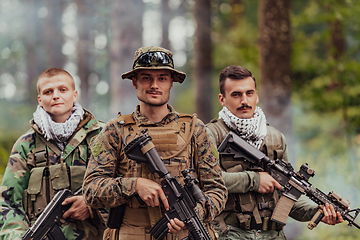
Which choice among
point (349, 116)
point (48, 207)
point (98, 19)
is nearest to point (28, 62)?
point (98, 19)

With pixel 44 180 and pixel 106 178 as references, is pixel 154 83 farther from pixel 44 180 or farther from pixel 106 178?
pixel 44 180

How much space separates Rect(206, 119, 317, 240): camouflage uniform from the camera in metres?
3.16

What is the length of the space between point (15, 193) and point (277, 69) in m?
4.99

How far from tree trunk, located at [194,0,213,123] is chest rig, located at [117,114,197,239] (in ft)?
28.2

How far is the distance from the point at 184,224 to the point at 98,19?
26.2 meters

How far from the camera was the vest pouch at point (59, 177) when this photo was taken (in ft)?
10.1

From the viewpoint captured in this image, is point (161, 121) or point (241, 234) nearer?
point (161, 121)

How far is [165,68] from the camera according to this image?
2549 mm

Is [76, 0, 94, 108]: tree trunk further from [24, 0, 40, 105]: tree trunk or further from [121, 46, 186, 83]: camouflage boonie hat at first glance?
[121, 46, 186, 83]: camouflage boonie hat

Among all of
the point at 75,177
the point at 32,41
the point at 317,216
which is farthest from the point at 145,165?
the point at 32,41

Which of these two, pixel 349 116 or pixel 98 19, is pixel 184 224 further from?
pixel 98 19

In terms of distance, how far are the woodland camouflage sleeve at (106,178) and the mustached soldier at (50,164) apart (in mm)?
633

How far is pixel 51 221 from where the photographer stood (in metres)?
2.93

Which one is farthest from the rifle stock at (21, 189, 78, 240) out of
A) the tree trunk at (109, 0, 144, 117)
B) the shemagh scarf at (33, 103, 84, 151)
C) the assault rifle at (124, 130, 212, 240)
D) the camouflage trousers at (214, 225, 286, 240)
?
the tree trunk at (109, 0, 144, 117)
